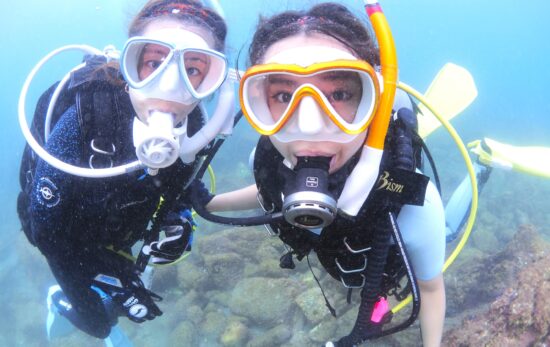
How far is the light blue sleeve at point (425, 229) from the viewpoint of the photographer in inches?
90.2

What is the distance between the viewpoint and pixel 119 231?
3.12 meters

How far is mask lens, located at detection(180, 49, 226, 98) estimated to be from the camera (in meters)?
2.55

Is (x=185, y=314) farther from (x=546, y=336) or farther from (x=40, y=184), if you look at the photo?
(x=546, y=336)

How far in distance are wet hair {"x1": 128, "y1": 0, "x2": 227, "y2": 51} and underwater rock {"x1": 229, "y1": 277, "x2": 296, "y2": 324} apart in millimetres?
5177

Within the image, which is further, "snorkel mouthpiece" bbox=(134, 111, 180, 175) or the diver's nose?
"snorkel mouthpiece" bbox=(134, 111, 180, 175)

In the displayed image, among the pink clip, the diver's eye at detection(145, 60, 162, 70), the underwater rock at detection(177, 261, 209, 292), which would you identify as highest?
the diver's eye at detection(145, 60, 162, 70)

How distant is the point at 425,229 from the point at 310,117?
119 centimetres

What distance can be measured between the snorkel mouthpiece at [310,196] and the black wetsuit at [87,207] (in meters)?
1.56

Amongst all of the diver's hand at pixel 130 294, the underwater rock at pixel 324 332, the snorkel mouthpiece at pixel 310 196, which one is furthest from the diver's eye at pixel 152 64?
the underwater rock at pixel 324 332

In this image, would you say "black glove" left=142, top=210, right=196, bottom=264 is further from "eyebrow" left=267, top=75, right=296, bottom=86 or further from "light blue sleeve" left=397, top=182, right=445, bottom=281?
"light blue sleeve" left=397, top=182, right=445, bottom=281

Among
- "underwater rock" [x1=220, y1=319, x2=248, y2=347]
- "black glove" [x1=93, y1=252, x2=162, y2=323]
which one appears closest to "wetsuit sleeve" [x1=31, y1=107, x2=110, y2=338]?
"black glove" [x1=93, y1=252, x2=162, y2=323]

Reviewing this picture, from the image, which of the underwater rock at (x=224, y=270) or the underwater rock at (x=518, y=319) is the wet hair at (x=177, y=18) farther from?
the underwater rock at (x=224, y=270)

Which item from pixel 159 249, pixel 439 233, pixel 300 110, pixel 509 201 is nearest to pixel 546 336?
pixel 439 233

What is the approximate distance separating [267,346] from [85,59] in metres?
5.24
